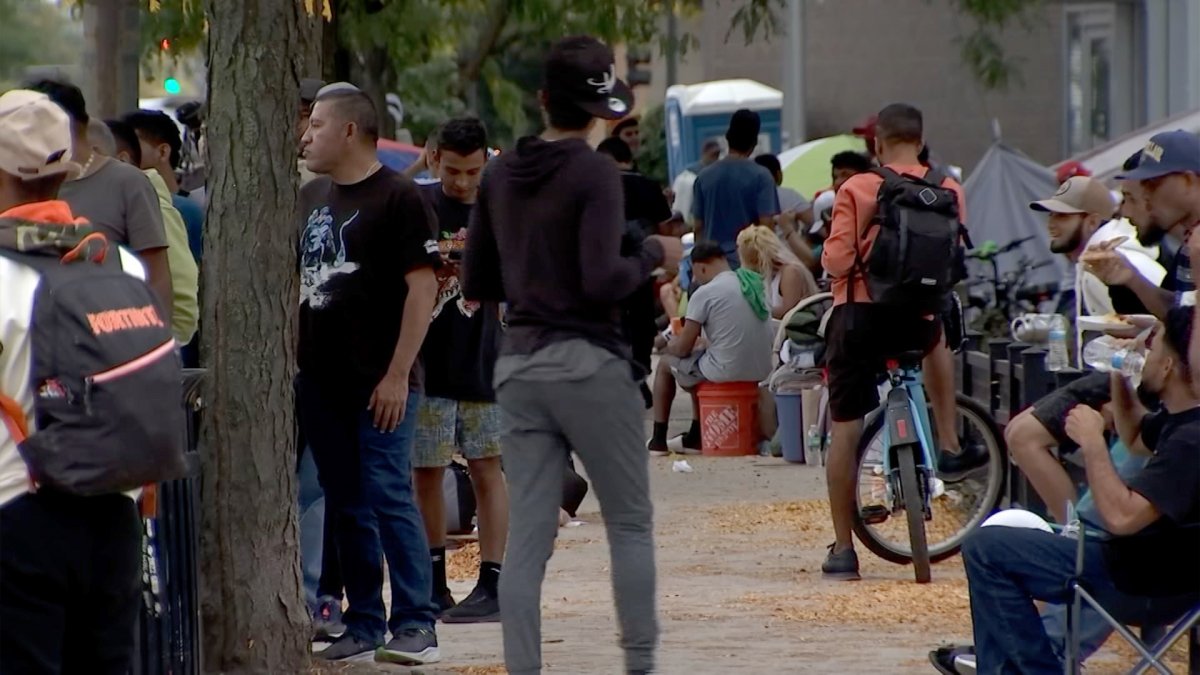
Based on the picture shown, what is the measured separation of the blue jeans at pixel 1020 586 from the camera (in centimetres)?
607

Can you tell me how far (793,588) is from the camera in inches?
358

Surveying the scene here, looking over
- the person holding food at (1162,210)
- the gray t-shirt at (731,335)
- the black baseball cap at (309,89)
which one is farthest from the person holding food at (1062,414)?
the gray t-shirt at (731,335)

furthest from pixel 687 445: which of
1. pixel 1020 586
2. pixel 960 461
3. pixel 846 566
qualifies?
pixel 1020 586

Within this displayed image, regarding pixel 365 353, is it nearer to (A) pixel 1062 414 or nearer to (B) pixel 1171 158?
(A) pixel 1062 414

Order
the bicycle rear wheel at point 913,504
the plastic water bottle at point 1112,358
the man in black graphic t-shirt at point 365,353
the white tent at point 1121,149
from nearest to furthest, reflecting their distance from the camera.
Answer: the plastic water bottle at point 1112,358, the man in black graphic t-shirt at point 365,353, the bicycle rear wheel at point 913,504, the white tent at point 1121,149

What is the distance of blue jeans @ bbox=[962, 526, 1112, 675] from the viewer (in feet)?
19.9

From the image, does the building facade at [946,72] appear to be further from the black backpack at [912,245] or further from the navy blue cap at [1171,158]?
the navy blue cap at [1171,158]

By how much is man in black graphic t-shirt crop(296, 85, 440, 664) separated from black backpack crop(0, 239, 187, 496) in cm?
251

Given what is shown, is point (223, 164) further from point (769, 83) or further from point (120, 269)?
point (769, 83)

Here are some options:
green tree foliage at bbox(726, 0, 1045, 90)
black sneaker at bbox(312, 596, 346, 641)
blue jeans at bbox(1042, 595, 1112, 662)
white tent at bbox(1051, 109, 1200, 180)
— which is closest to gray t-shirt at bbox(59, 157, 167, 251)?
black sneaker at bbox(312, 596, 346, 641)

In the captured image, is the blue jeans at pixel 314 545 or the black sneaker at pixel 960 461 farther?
the black sneaker at pixel 960 461

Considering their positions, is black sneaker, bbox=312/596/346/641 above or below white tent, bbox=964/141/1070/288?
below

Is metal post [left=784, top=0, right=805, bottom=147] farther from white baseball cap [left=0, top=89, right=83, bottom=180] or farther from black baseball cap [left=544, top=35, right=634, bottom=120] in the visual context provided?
white baseball cap [left=0, top=89, right=83, bottom=180]

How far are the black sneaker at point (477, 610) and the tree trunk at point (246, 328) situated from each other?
1.62 meters
